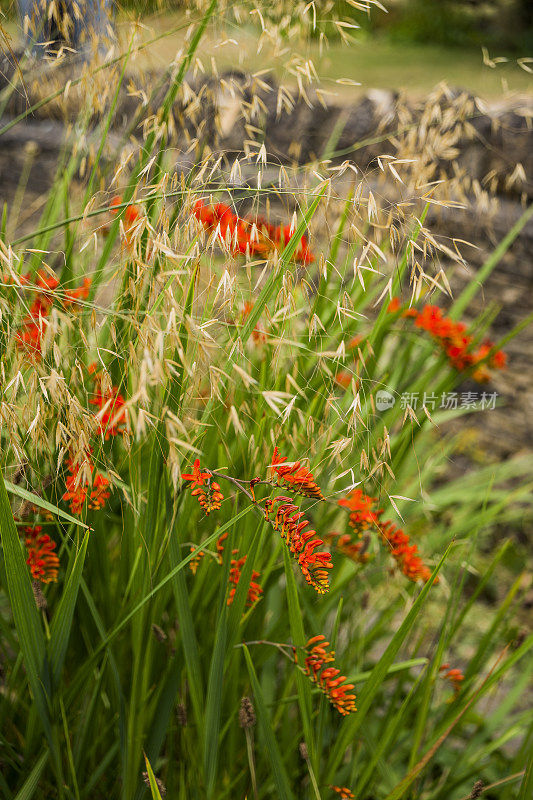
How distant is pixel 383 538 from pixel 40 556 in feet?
1.61

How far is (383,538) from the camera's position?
93 cm

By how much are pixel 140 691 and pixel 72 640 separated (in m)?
0.17

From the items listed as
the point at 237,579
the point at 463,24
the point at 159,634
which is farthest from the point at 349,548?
the point at 463,24

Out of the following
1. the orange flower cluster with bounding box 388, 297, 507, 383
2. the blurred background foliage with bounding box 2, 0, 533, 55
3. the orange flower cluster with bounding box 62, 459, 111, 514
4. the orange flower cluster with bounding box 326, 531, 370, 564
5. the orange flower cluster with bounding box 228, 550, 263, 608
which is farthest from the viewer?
the blurred background foliage with bounding box 2, 0, 533, 55

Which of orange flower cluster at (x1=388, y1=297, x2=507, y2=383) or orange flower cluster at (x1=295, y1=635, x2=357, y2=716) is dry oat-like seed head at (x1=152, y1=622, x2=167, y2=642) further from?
orange flower cluster at (x1=388, y1=297, x2=507, y2=383)

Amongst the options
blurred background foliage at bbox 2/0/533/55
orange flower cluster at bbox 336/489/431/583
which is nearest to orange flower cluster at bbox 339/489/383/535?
orange flower cluster at bbox 336/489/431/583

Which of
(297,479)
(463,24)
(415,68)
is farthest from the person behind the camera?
(463,24)

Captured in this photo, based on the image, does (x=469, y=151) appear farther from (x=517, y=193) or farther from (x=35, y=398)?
(x=35, y=398)

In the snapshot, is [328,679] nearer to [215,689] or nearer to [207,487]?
[215,689]

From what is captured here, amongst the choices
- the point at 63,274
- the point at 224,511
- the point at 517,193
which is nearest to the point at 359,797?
the point at 224,511

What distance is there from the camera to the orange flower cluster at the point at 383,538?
2.84ft

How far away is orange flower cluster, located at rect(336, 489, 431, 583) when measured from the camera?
0.87m

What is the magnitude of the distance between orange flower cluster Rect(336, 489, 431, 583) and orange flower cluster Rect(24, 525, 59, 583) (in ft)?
1.31

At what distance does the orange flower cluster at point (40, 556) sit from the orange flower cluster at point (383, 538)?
398 millimetres
